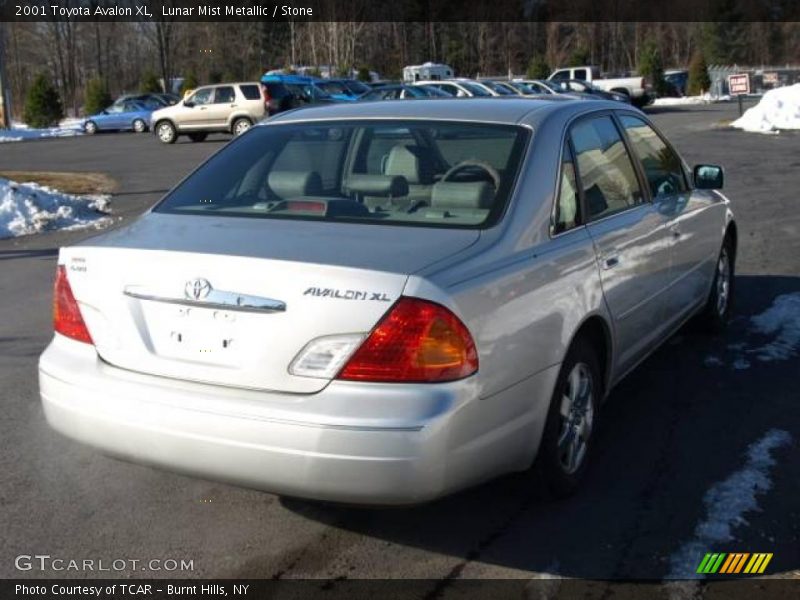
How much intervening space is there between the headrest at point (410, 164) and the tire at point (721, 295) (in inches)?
109

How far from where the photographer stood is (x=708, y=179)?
6.13m

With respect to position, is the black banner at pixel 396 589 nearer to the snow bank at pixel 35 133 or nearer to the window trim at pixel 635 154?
the window trim at pixel 635 154

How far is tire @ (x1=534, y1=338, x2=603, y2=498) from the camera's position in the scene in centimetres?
398

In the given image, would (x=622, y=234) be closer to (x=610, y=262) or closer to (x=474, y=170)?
(x=610, y=262)

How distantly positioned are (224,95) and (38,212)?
17.9 metres

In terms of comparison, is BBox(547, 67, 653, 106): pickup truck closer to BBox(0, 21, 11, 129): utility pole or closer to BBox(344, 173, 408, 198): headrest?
BBox(0, 21, 11, 129): utility pole

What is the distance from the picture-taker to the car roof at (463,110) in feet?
15.0

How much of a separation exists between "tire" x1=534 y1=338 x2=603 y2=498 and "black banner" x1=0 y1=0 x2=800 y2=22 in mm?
47996

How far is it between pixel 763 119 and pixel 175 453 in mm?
27170

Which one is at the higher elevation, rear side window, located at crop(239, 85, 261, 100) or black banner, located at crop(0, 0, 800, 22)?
black banner, located at crop(0, 0, 800, 22)

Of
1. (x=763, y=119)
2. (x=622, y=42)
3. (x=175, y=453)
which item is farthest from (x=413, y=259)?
(x=622, y=42)

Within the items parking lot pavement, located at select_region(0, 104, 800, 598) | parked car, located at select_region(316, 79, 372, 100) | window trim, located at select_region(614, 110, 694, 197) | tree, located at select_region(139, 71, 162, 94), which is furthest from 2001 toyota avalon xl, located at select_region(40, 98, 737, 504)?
tree, located at select_region(139, 71, 162, 94)

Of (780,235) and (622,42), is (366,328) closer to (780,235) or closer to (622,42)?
(780,235)

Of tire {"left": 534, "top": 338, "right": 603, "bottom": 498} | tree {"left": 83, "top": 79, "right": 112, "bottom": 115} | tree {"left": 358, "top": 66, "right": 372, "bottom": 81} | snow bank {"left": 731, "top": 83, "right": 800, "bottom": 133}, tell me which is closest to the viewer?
tire {"left": 534, "top": 338, "right": 603, "bottom": 498}
